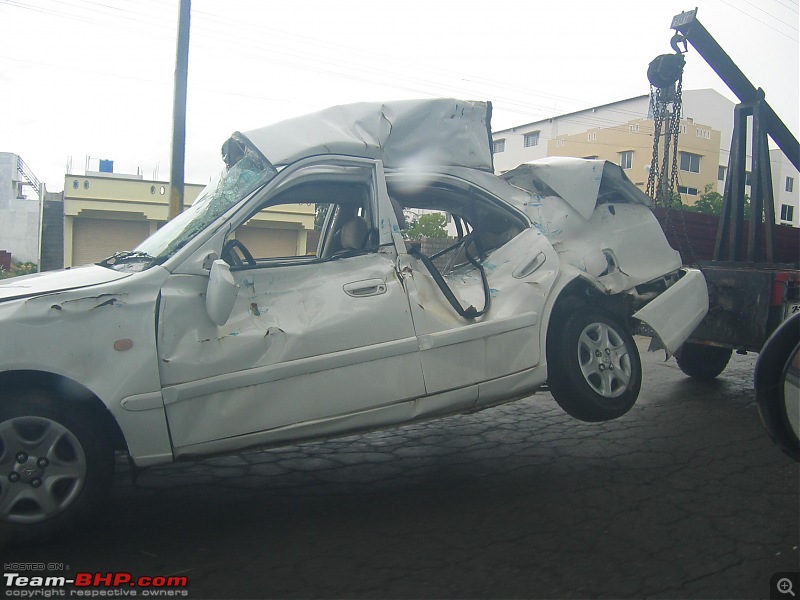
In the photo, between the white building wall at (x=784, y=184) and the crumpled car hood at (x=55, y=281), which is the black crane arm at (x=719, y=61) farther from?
the white building wall at (x=784, y=184)

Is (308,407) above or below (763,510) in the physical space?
above

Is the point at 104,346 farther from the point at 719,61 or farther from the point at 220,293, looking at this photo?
the point at 719,61

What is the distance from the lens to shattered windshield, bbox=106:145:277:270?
12.5ft

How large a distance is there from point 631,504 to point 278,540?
1.91 meters

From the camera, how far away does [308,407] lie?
365 centimetres

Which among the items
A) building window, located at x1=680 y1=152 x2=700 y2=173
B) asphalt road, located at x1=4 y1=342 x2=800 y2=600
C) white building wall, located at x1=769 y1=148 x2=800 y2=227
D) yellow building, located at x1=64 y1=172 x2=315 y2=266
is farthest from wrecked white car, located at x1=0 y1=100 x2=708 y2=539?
white building wall, located at x1=769 y1=148 x2=800 y2=227

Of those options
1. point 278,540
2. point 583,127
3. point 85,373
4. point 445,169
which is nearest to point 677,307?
point 445,169

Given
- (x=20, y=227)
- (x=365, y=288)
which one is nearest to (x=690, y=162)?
(x=20, y=227)

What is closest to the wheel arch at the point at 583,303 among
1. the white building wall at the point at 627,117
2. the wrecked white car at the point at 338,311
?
the wrecked white car at the point at 338,311

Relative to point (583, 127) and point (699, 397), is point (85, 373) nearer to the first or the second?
point (699, 397)

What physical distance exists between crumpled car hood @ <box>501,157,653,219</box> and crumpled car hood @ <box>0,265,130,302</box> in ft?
9.43

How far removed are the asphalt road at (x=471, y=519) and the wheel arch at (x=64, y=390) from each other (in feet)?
1.94

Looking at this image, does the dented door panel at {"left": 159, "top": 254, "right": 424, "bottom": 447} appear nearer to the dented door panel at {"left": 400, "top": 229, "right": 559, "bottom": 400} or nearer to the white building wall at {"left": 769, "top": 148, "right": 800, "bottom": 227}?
the dented door panel at {"left": 400, "top": 229, "right": 559, "bottom": 400}

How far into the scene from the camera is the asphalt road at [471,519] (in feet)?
9.73
